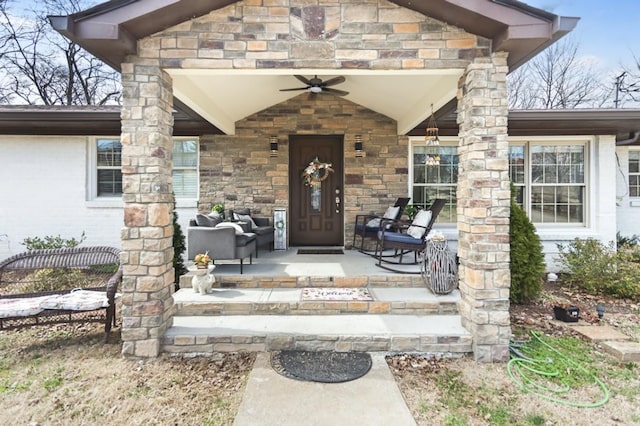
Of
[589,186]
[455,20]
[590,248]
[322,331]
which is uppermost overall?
[455,20]

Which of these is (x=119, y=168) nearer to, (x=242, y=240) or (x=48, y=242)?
(x=48, y=242)

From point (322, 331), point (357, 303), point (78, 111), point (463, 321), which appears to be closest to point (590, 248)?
point (463, 321)

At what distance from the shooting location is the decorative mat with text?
3.84m

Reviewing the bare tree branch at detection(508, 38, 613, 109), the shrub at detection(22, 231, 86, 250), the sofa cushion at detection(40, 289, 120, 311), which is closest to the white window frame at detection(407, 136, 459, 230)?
the sofa cushion at detection(40, 289, 120, 311)

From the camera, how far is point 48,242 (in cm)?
607

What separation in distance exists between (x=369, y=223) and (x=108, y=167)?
4.82 metres

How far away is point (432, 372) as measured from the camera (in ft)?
9.55

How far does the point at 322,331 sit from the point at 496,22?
3.07 m

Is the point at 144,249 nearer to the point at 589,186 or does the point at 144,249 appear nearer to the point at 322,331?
the point at 322,331

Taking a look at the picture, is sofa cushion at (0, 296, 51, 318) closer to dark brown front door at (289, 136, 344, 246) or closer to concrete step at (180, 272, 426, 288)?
concrete step at (180, 272, 426, 288)

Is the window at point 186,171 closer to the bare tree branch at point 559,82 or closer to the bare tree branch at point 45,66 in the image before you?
the bare tree branch at point 45,66

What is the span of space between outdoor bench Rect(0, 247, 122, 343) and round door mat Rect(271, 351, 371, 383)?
1828mm

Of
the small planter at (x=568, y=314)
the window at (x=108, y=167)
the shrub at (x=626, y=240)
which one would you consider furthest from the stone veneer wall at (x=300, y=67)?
the shrub at (x=626, y=240)

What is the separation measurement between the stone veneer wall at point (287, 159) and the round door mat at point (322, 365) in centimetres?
346
